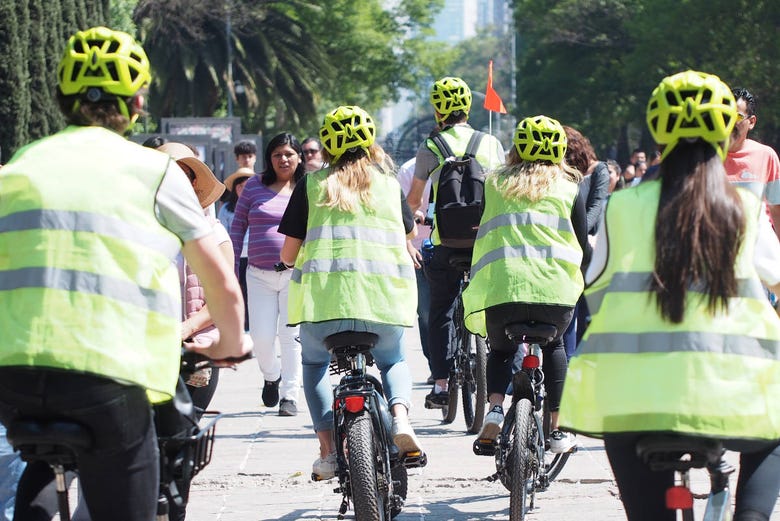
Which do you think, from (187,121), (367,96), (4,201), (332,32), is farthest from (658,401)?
(367,96)

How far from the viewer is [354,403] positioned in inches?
232

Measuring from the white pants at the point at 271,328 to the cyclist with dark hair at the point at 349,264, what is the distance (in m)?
4.00

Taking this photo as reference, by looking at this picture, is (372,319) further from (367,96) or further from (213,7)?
(367,96)

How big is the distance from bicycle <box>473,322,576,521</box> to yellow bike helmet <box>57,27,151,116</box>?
296 cm

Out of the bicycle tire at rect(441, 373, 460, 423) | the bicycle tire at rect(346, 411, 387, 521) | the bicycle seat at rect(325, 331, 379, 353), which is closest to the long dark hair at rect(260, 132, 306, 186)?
the bicycle tire at rect(441, 373, 460, 423)

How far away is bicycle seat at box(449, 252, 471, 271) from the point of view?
A: 363 inches

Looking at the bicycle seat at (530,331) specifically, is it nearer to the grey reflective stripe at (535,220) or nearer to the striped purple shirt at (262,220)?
the grey reflective stripe at (535,220)

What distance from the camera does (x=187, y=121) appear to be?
104 feet

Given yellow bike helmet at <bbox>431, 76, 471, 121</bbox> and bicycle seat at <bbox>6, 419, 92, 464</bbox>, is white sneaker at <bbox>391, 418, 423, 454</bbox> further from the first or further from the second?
yellow bike helmet at <bbox>431, 76, 471, 121</bbox>

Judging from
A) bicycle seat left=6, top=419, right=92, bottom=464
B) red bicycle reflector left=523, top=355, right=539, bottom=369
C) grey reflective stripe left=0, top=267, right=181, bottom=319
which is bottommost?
red bicycle reflector left=523, top=355, right=539, bottom=369

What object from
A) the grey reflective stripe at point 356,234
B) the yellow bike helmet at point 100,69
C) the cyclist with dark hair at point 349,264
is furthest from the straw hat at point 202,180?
the yellow bike helmet at point 100,69

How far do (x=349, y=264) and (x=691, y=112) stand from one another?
98.5 inches

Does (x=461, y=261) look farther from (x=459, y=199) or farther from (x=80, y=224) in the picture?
(x=80, y=224)

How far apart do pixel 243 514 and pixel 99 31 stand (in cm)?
357
